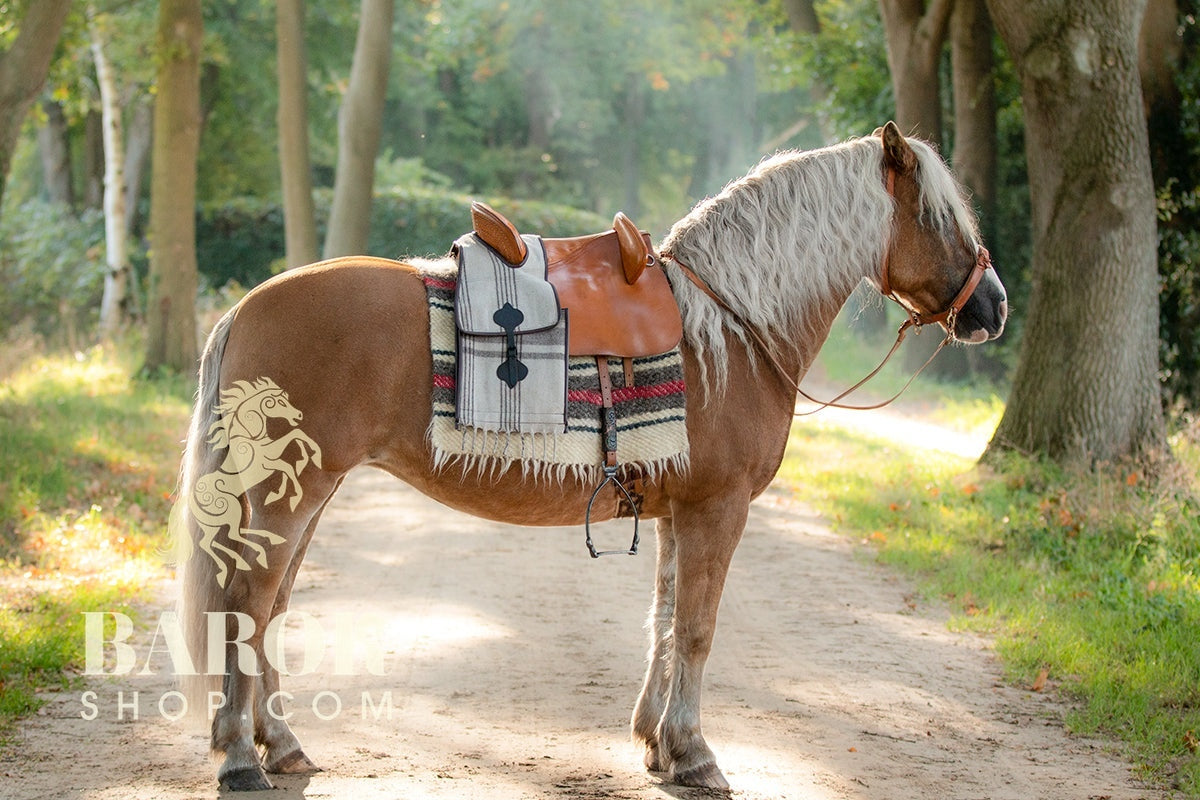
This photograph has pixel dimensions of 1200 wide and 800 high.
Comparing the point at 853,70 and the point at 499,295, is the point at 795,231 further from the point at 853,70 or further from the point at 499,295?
the point at 853,70

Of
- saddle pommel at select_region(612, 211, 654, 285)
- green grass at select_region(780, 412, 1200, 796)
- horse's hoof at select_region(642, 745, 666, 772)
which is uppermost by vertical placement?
saddle pommel at select_region(612, 211, 654, 285)

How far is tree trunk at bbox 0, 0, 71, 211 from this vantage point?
8414 mm

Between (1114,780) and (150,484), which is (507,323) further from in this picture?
(150,484)

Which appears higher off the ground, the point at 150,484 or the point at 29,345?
the point at 29,345

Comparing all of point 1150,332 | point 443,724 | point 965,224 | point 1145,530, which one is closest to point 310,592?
point 443,724

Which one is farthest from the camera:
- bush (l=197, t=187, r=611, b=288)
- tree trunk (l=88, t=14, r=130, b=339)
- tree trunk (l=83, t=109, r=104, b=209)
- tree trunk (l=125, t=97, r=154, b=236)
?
tree trunk (l=83, t=109, r=104, b=209)

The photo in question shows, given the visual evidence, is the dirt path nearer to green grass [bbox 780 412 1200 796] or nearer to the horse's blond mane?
green grass [bbox 780 412 1200 796]

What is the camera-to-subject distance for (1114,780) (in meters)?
4.02

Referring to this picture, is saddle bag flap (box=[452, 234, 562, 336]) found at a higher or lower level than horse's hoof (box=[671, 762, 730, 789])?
higher

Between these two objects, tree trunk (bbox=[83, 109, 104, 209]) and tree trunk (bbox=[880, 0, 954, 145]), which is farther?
tree trunk (bbox=[83, 109, 104, 209])

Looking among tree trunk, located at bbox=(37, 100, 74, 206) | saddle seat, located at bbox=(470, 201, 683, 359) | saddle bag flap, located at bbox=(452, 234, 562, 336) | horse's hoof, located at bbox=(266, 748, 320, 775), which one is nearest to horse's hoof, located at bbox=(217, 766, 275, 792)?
horse's hoof, located at bbox=(266, 748, 320, 775)

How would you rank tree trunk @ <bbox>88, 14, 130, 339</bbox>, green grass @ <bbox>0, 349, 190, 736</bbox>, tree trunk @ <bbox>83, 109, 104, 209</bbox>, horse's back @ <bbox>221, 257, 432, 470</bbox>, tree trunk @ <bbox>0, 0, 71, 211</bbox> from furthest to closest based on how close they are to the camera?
tree trunk @ <bbox>83, 109, 104, 209</bbox> < tree trunk @ <bbox>88, 14, 130, 339</bbox> < tree trunk @ <bbox>0, 0, 71, 211</bbox> < green grass @ <bbox>0, 349, 190, 736</bbox> < horse's back @ <bbox>221, 257, 432, 470</bbox>

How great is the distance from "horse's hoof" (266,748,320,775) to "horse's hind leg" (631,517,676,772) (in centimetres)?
119

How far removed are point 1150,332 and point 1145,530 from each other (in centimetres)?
194
